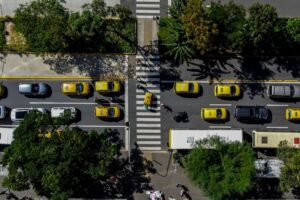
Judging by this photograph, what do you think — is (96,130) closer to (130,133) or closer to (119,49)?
(130,133)

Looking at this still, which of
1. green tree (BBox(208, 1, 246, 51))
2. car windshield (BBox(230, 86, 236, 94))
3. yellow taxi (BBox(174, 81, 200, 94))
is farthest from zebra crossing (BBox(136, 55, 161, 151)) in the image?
green tree (BBox(208, 1, 246, 51))

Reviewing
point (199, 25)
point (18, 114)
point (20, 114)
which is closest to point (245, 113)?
point (199, 25)

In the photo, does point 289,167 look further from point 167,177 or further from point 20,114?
point 20,114

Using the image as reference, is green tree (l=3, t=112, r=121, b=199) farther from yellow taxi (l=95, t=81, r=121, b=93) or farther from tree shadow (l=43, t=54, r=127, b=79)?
tree shadow (l=43, t=54, r=127, b=79)

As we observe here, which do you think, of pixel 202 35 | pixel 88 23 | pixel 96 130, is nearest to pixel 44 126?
pixel 96 130

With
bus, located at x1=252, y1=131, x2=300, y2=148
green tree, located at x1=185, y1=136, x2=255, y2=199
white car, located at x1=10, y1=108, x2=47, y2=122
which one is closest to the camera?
green tree, located at x1=185, y1=136, x2=255, y2=199

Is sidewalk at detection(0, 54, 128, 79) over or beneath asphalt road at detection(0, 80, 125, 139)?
over
